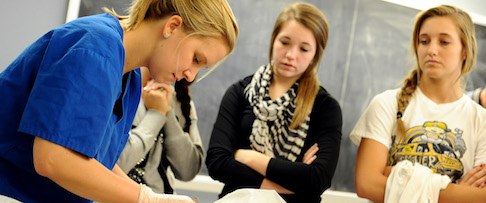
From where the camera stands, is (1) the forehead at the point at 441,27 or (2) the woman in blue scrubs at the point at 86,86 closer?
(2) the woman in blue scrubs at the point at 86,86

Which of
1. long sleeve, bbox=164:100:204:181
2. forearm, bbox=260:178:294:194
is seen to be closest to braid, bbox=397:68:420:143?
forearm, bbox=260:178:294:194

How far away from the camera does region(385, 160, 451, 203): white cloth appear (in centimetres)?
172

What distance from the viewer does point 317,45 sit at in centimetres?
202

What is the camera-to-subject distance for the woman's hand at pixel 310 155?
184 cm

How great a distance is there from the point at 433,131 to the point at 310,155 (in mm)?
551

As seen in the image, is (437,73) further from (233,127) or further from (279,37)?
(233,127)

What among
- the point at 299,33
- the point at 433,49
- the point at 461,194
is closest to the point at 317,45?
the point at 299,33

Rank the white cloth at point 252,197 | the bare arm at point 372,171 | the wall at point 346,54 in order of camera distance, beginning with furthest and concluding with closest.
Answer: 1. the wall at point 346,54
2. the bare arm at point 372,171
3. the white cloth at point 252,197

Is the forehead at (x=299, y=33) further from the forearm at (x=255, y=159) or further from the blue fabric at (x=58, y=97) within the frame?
the blue fabric at (x=58, y=97)

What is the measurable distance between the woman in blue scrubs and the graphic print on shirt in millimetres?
1061

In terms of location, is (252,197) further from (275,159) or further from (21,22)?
(21,22)

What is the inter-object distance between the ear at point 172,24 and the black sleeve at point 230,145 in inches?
32.9

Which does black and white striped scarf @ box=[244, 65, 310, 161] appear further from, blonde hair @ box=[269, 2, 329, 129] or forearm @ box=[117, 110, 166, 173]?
forearm @ box=[117, 110, 166, 173]

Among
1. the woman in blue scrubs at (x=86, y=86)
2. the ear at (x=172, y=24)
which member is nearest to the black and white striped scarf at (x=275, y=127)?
the woman in blue scrubs at (x=86, y=86)
